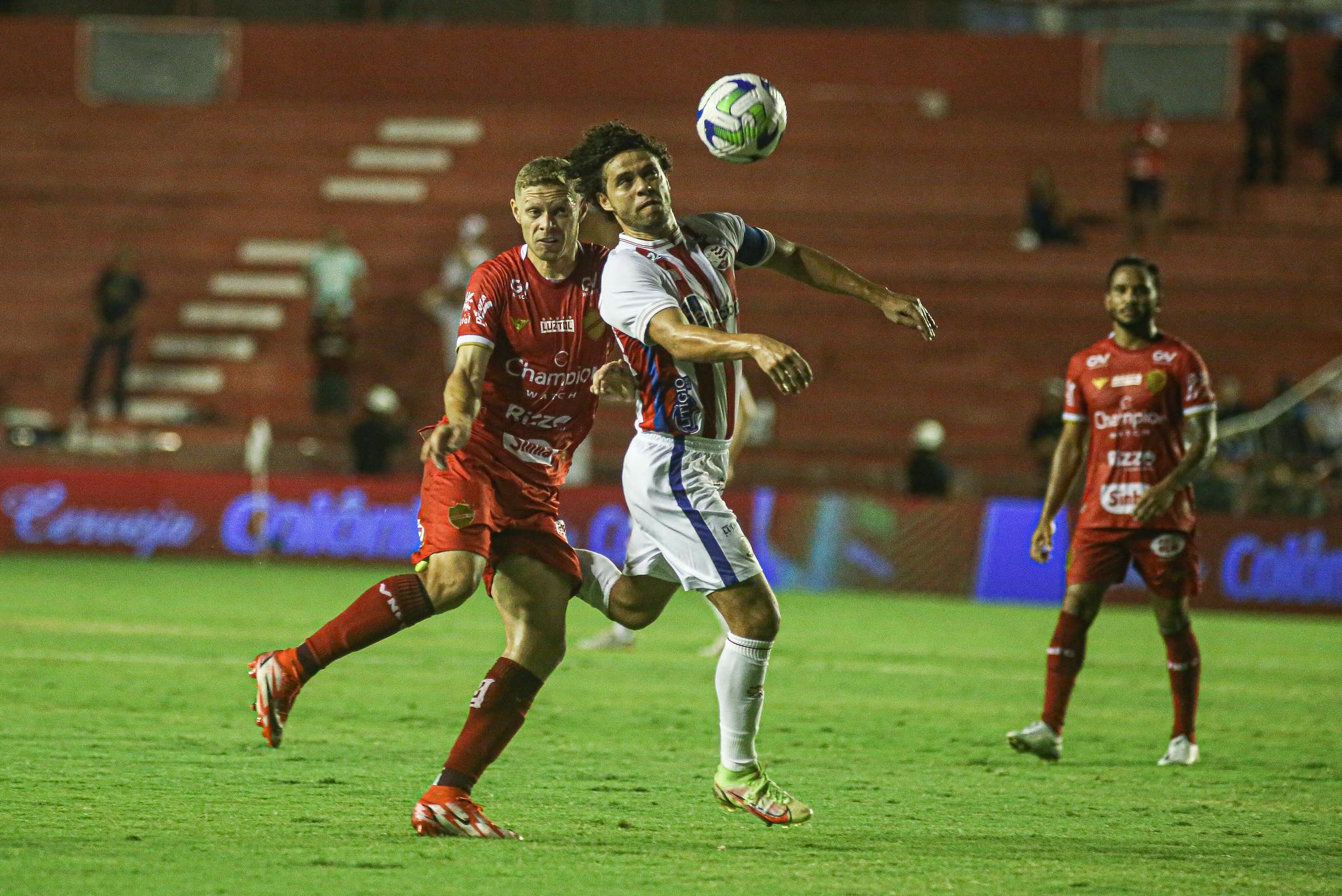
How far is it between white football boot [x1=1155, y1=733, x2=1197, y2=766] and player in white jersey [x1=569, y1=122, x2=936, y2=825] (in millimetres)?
2511

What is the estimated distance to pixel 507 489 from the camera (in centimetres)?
622

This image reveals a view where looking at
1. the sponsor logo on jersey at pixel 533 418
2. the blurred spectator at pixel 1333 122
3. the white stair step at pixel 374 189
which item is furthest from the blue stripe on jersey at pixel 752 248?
the blurred spectator at pixel 1333 122

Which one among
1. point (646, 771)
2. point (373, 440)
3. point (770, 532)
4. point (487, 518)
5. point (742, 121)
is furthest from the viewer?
point (373, 440)

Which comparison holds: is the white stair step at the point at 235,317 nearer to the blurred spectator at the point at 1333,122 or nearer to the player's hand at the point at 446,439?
the blurred spectator at the point at 1333,122

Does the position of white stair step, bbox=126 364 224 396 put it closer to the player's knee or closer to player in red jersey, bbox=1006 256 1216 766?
player in red jersey, bbox=1006 256 1216 766

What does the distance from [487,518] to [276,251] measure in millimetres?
20245

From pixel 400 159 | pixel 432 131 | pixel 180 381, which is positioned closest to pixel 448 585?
pixel 180 381

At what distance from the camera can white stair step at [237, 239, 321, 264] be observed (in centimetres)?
2545

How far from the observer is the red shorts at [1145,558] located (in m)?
8.24

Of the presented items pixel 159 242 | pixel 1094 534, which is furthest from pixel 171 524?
pixel 1094 534

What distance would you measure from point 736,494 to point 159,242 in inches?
477

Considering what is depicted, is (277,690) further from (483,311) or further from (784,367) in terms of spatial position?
(784,367)

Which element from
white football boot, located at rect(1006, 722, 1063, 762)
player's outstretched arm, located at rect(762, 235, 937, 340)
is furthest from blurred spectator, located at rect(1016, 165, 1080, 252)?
player's outstretched arm, located at rect(762, 235, 937, 340)

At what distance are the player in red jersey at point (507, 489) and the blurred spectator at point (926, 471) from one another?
1186cm
